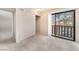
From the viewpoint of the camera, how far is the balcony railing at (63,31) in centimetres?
209

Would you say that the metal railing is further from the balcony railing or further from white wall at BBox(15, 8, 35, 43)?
white wall at BBox(15, 8, 35, 43)

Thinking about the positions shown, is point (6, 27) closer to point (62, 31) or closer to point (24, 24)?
point (24, 24)

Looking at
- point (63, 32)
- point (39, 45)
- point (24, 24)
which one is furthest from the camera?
point (63, 32)

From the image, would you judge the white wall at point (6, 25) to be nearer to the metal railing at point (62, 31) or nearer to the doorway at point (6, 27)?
the doorway at point (6, 27)

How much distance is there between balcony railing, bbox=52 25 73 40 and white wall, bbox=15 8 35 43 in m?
0.57

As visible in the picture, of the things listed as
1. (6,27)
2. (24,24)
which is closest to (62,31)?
(24,24)

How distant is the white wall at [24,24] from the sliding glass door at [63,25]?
0.56 m

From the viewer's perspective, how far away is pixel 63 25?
6.84 feet

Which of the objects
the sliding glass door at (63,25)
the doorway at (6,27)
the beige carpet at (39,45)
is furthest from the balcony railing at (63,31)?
the doorway at (6,27)

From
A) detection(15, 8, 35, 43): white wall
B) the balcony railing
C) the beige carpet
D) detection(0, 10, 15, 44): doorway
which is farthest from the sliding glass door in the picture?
detection(0, 10, 15, 44): doorway

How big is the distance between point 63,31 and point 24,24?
96 cm

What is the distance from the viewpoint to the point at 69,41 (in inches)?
79.0

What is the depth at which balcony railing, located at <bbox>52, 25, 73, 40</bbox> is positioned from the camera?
2.09 m
